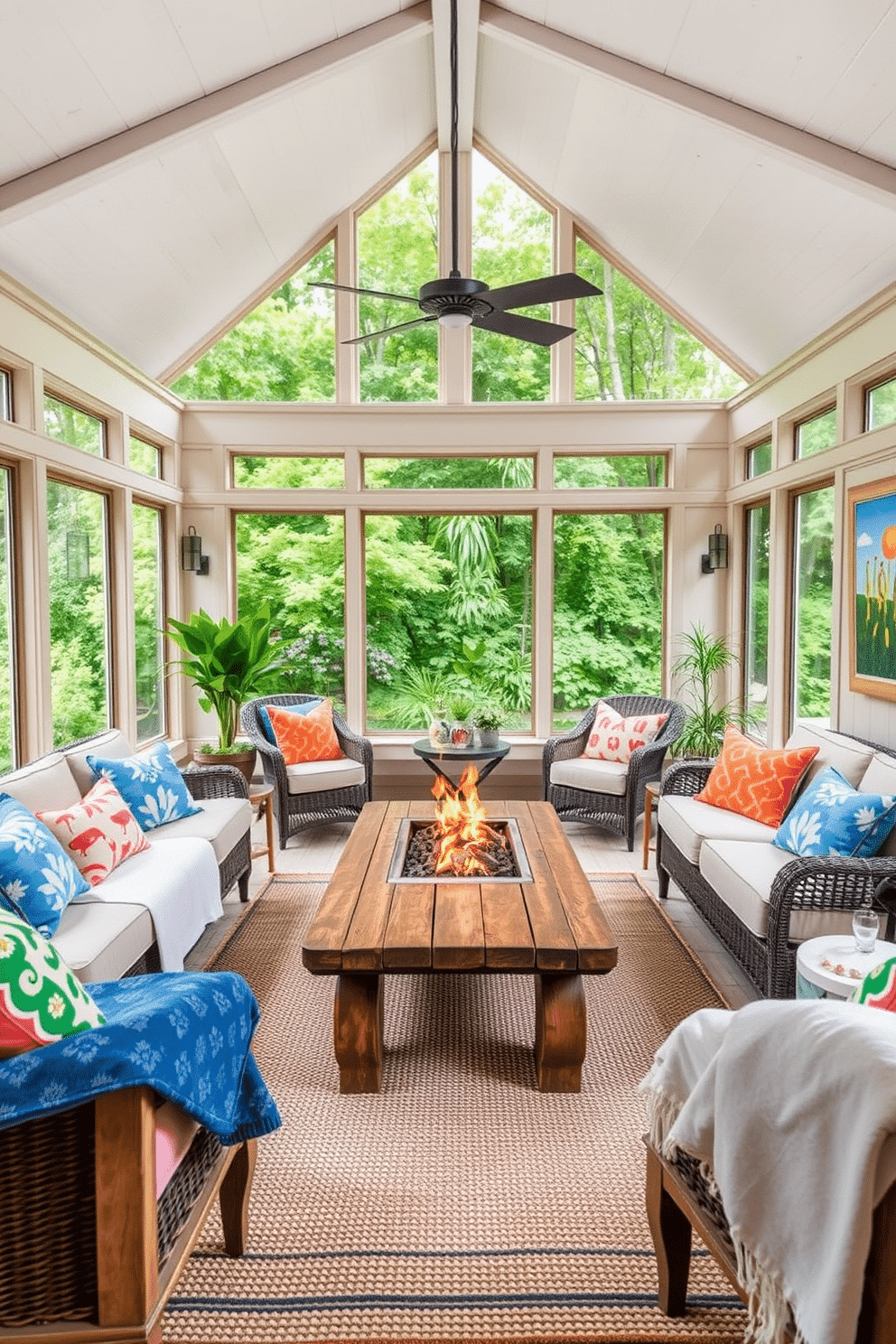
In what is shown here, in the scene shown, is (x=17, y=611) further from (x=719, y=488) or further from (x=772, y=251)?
(x=719, y=488)

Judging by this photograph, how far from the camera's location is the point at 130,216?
14.3 ft

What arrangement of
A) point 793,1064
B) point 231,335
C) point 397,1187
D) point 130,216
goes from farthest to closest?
1. point 231,335
2. point 130,216
3. point 397,1187
4. point 793,1064

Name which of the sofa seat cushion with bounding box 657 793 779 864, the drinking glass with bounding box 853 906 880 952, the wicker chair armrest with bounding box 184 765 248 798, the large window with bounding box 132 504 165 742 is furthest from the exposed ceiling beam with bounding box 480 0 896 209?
the wicker chair armrest with bounding box 184 765 248 798

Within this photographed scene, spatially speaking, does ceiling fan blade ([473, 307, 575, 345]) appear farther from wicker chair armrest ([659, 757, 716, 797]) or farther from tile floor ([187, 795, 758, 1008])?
tile floor ([187, 795, 758, 1008])

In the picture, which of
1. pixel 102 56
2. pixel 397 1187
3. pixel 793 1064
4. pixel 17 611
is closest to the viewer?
pixel 793 1064

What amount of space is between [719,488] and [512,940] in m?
4.66

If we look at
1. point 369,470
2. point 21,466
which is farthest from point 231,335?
point 21,466

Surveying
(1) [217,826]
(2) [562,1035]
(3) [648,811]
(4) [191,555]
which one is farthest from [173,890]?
(4) [191,555]

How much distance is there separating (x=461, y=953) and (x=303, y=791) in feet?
9.48

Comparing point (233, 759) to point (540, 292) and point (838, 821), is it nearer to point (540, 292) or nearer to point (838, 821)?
point (540, 292)

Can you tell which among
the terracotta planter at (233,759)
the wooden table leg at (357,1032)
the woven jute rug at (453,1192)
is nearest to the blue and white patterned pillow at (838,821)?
the woven jute rug at (453,1192)

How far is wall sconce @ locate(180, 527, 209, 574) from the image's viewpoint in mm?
6367

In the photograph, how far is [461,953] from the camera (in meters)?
2.64

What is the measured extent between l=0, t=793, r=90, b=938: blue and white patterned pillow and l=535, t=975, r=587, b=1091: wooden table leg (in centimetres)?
152
